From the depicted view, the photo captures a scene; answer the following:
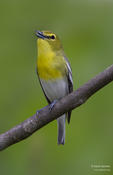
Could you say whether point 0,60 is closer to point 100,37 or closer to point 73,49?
point 73,49

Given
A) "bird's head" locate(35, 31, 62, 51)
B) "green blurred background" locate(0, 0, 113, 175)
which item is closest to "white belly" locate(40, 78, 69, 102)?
"green blurred background" locate(0, 0, 113, 175)

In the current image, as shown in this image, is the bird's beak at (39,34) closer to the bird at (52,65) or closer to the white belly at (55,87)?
the bird at (52,65)

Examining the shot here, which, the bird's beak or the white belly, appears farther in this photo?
the white belly

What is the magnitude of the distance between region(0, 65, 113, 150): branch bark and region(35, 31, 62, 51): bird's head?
1.35 m

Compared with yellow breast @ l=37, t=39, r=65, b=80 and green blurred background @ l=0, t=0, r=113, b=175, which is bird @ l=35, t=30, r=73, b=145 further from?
green blurred background @ l=0, t=0, r=113, b=175

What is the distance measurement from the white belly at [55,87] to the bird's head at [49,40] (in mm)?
474

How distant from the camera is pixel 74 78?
419cm

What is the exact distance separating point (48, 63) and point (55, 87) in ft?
1.27

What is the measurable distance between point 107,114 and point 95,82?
0.70 metres

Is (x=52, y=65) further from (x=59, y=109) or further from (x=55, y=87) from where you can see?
(x=59, y=109)

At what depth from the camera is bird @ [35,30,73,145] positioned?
15.0 feet

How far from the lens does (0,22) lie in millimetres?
4441

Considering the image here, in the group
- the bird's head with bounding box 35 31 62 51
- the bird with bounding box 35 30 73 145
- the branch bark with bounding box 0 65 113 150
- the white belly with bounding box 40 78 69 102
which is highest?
the bird's head with bounding box 35 31 62 51

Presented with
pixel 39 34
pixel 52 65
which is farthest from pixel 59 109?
pixel 39 34
